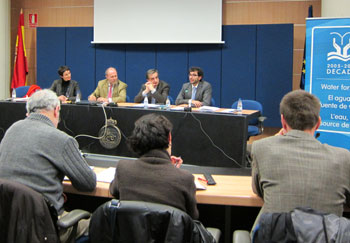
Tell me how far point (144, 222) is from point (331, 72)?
3485 millimetres

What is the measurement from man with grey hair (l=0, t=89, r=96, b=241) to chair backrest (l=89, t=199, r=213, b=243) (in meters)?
0.47

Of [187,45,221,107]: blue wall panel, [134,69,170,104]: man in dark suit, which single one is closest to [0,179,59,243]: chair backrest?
[134,69,170,104]: man in dark suit

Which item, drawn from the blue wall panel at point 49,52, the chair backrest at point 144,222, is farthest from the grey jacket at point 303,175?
the blue wall panel at point 49,52

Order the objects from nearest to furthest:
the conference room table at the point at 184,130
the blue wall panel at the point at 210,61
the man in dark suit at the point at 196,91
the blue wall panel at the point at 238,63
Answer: the conference room table at the point at 184,130 → the man in dark suit at the point at 196,91 → the blue wall panel at the point at 238,63 → the blue wall panel at the point at 210,61

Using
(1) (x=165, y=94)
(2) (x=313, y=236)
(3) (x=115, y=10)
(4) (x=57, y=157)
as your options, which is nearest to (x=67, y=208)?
(4) (x=57, y=157)

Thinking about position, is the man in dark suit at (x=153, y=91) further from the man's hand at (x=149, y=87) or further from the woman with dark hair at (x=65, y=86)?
the woman with dark hair at (x=65, y=86)

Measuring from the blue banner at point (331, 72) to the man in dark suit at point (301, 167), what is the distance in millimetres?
2721

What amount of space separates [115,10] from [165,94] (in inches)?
86.3

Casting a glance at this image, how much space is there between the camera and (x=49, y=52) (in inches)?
275

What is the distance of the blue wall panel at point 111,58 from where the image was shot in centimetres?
668

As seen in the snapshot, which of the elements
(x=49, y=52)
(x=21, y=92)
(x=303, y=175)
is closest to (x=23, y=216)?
(x=303, y=175)

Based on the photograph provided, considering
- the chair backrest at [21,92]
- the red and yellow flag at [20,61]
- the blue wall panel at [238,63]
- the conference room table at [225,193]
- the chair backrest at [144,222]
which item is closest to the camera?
the chair backrest at [144,222]

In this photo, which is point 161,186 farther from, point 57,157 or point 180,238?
point 57,157

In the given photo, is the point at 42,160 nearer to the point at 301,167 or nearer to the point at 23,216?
the point at 23,216
